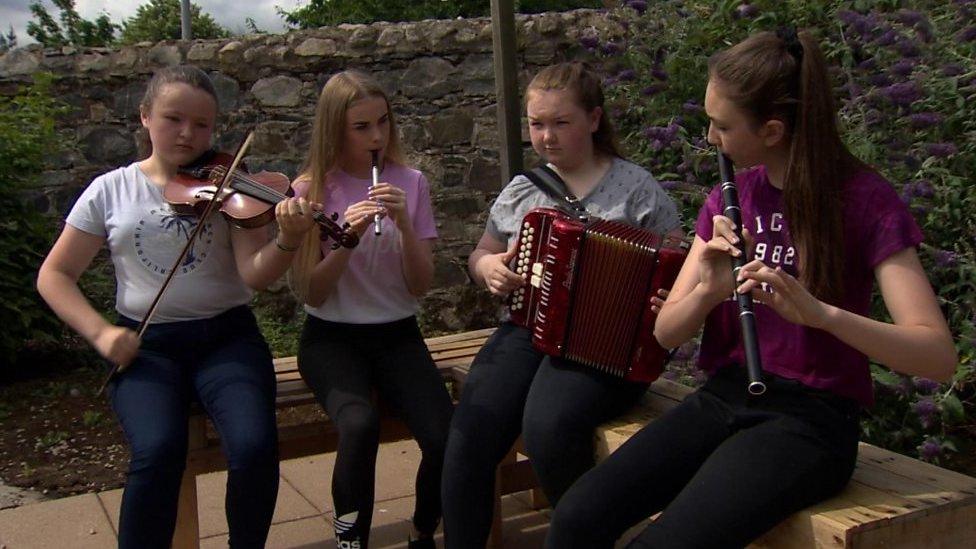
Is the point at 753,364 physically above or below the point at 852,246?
below

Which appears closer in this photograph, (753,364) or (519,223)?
(753,364)

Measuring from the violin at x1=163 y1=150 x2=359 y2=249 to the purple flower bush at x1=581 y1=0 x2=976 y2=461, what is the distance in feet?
4.21

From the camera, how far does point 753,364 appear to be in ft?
6.22

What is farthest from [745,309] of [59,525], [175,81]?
[59,525]

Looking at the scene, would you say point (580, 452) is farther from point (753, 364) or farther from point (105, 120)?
point (105, 120)

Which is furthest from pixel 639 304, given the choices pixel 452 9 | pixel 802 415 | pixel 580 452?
pixel 452 9

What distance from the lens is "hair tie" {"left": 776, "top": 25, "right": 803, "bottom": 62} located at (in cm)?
205

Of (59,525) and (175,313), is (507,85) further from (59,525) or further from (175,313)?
(59,525)

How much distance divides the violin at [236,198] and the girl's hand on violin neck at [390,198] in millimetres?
111

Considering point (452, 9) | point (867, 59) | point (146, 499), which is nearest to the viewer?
point (146, 499)

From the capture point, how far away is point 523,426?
97.3 inches

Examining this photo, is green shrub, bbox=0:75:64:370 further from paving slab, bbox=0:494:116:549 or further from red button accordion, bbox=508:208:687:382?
red button accordion, bbox=508:208:687:382

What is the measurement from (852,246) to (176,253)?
5.49 feet

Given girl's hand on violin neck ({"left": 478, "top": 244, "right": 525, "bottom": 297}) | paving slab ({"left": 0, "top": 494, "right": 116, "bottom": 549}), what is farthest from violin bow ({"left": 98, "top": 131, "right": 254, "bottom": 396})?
paving slab ({"left": 0, "top": 494, "right": 116, "bottom": 549})
